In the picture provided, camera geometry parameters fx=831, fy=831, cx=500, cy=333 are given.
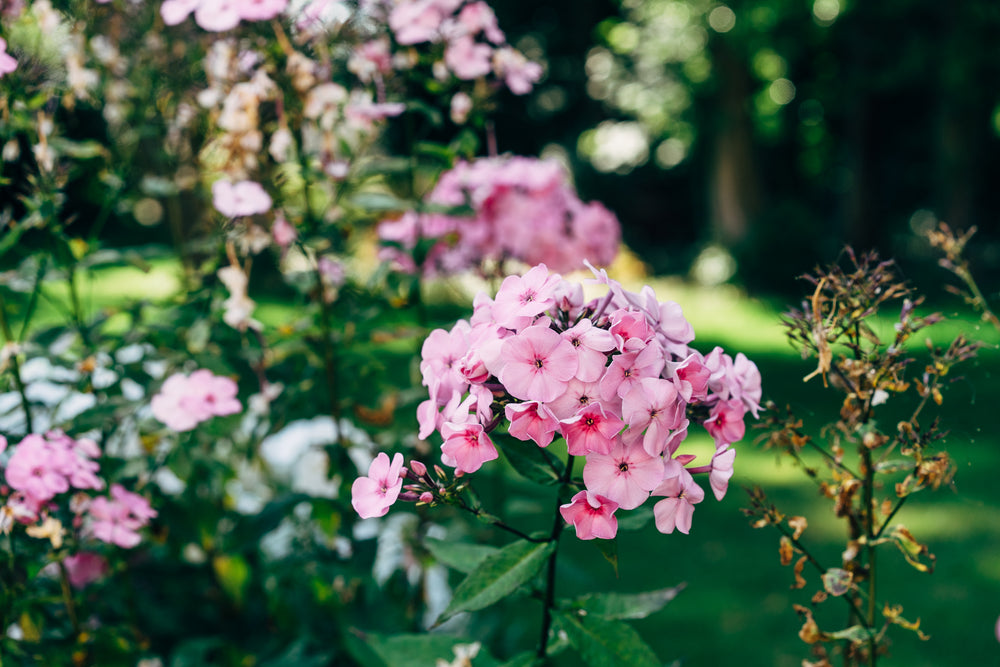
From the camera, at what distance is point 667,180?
14.8m

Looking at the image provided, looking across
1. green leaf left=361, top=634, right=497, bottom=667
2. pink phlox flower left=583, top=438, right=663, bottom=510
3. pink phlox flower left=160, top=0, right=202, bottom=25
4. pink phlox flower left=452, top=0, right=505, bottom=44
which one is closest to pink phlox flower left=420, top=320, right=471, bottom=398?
pink phlox flower left=583, top=438, right=663, bottom=510

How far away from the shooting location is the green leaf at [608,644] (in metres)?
1.10

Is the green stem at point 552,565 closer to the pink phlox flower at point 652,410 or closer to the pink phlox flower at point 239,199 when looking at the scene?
the pink phlox flower at point 652,410

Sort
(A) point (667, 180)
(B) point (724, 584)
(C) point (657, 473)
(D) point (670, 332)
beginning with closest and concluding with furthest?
(C) point (657, 473), (D) point (670, 332), (B) point (724, 584), (A) point (667, 180)

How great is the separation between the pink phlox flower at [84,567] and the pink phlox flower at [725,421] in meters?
1.41

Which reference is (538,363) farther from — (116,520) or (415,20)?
(415,20)

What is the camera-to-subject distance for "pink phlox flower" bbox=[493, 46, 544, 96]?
1.97 metres

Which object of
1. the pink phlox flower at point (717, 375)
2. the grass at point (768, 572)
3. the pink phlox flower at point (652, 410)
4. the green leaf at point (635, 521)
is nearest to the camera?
the pink phlox flower at point (652, 410)

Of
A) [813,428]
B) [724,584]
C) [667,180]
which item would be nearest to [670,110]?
[667,180]

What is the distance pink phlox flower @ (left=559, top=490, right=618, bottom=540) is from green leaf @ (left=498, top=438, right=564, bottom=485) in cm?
14

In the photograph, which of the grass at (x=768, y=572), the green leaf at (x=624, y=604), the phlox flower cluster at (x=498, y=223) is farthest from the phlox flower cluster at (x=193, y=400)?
the green leaf at (x=624, y=604)

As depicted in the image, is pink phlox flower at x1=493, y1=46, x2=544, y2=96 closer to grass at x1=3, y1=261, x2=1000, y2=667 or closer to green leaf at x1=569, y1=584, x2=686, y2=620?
grass at x1=3, y1=261, x2=1000, y2=667

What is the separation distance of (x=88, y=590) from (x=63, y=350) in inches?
21.2

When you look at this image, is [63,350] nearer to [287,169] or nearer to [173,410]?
[173,410]
